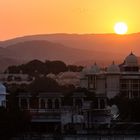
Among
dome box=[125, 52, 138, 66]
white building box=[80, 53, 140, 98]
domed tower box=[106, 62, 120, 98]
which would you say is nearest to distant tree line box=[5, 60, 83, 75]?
white building box=[80, 53, 140, 98]

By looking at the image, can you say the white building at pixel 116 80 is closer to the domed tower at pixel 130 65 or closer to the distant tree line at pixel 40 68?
the domed tower at pixel 130 65

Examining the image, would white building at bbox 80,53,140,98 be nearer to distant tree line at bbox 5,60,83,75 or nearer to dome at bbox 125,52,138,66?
dome at bbox 125,52,138,66

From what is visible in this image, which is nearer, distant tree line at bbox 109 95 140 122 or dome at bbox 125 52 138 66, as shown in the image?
distant tree line at bbox 109 95 140 122

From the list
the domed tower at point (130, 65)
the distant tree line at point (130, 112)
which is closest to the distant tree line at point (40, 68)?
the domed tower at point (130, 65)

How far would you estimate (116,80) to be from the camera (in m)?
82.6

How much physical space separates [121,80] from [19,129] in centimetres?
4565

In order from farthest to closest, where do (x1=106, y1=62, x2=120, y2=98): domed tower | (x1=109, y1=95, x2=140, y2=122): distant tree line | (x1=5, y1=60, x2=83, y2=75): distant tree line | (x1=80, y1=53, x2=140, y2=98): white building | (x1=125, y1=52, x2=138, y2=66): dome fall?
(x1=5, y1=60, x2=83, y2=75): distant tree line < (x1=125, y1=52, x2=138, y2=66): dome < (x1=80, y1=53, x2=140, y2=98): white building < (x1=106, y1=62, x2=120, y2=98): domed tower < (x1=109, y1=95, x2=140, y2=122): distant tree line

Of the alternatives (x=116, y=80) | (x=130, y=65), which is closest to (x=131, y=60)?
(x=130, y=65)

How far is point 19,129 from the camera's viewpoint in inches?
1507

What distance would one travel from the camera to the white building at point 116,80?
81.8m

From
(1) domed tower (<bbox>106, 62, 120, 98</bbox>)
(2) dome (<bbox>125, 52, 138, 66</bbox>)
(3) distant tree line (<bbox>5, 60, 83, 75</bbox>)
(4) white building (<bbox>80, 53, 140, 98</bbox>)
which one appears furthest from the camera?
(3) distant tree line (<bbox>5, 60, 83, 75</bbox>)

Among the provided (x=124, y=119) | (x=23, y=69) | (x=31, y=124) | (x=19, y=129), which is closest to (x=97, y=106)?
(x=124, y=119)

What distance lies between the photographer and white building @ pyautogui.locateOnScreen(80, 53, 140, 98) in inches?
3219

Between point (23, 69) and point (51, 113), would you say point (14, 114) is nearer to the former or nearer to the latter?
point (51, 113)
